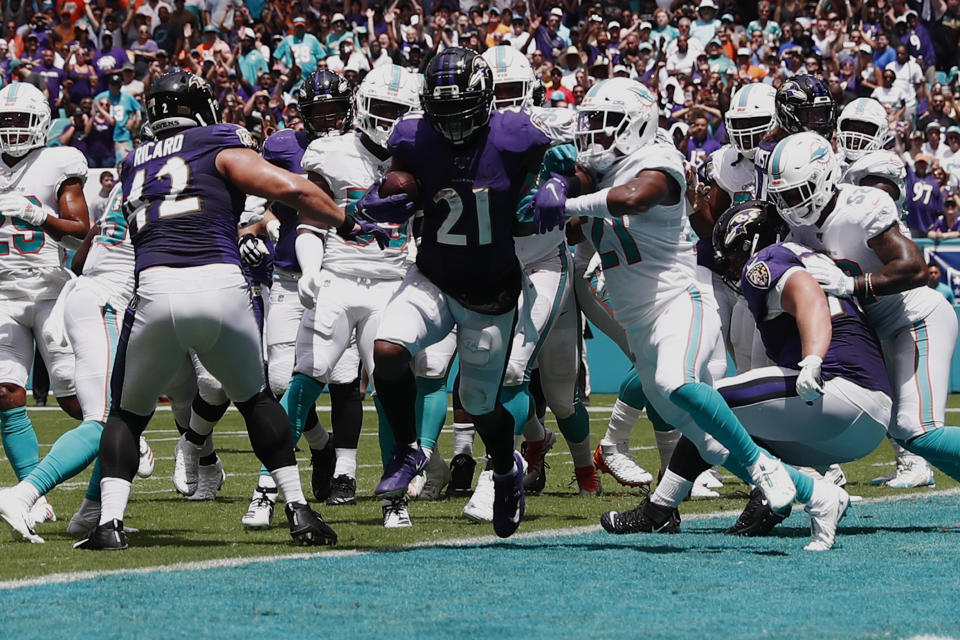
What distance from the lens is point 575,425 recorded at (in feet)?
23.2

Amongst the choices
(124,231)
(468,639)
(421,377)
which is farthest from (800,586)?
(124,231)

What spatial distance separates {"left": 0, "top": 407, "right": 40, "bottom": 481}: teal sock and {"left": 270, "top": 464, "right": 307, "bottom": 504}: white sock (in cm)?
176

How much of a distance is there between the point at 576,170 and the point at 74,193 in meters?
2.40

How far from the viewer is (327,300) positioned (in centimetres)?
664

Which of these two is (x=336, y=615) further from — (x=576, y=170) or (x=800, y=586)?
(x=576, y=170)

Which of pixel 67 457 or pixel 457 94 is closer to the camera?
pixel 457 94

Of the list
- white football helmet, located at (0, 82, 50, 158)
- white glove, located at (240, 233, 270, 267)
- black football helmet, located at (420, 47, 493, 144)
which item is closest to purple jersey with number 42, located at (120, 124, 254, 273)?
black football helmet, located at (420, 47, 493, 144)

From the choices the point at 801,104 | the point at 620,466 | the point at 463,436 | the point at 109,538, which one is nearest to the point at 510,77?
the point at 801,104

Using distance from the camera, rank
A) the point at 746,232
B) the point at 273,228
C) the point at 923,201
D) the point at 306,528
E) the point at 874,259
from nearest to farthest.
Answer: the point at 306,528
the point at 874,259
the point at 746,232
the point at 273,228
the point at 923,201

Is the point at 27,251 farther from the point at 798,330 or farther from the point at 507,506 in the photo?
the point at 798,330

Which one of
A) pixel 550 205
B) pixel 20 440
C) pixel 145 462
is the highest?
pixel 550 205

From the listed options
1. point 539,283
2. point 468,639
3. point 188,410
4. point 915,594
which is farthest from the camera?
point 188,410

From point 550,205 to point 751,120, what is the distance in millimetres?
2712

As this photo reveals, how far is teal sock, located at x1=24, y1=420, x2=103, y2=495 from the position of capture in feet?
18.0
